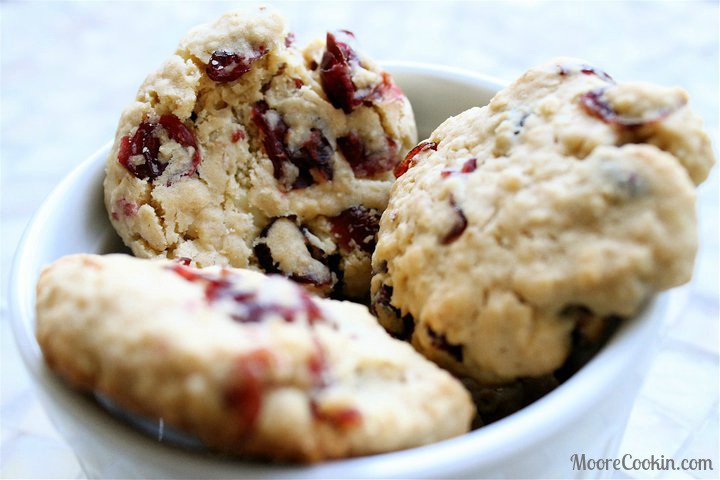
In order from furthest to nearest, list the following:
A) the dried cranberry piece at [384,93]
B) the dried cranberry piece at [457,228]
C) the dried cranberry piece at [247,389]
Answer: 1. the dried cranberry piece at [384,93]
2. the dried cranberry piece at [457,228]
3. the dried cranberry piece at [247,389]

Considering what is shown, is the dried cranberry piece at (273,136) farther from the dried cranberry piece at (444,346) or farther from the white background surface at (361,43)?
the white background surface at (361,43)

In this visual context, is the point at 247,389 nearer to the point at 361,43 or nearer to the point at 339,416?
the point at 339,416

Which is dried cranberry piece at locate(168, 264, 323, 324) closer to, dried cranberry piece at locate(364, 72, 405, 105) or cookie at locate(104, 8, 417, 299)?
cookie at locate(104, 8, 417, 299)

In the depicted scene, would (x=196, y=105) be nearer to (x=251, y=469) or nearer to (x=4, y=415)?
(x=251, y=469)

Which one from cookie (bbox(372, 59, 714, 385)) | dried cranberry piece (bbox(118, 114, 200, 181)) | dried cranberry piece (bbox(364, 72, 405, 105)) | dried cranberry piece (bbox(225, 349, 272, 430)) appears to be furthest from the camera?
dried cranberry piece (bbox(364, 72, 405, 105))

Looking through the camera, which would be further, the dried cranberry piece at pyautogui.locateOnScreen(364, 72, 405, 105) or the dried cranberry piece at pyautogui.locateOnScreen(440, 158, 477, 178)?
the dried cranberry piece at pyautogui.locateOnScreen(364, 72, 405, 105)

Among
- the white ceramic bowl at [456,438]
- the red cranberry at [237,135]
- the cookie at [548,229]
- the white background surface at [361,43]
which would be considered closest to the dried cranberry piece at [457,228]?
the cookie at [548,229]

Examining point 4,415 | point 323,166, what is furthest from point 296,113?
point 4,415

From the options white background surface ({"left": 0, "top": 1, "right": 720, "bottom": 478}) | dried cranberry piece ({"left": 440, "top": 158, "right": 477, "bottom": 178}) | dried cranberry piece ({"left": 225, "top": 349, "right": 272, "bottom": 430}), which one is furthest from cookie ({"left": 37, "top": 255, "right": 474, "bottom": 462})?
white background surface ({"left": 0, "top": 1, "right": 720, "bottom": 478})
